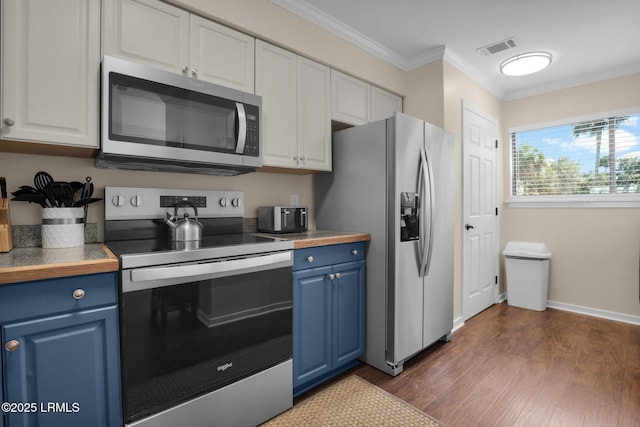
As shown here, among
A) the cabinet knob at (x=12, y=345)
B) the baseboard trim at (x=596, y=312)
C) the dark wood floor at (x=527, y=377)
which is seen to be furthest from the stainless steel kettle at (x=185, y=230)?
the baseboard trim at (x=596, y=312)

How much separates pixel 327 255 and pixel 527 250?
2.95 meters

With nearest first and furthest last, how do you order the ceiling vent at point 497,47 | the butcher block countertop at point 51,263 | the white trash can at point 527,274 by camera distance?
the butcher block countertop at point 51,263, the ceiling vent at point 497,47, the white trash can at point 527,274

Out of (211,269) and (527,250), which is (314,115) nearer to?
(211,269)

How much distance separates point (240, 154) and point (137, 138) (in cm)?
54

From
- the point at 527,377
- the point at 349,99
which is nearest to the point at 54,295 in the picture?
the point at 349,99

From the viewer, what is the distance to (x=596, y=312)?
3.37 m

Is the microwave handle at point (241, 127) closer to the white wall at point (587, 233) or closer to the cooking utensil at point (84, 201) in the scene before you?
the cooking utensil at point (84, 201)

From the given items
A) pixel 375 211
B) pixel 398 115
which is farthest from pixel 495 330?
pixel 398 115

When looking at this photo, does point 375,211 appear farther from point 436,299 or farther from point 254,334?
point 254,334

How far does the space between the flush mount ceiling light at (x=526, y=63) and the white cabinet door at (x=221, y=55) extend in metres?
2.50

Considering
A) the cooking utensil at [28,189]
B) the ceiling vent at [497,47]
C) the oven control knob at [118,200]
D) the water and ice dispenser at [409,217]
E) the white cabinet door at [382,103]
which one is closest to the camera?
the cooking utensil at [28,189]

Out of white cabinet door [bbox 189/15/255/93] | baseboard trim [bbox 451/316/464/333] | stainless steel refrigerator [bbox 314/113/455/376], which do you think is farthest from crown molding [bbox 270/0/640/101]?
baseboard trim [bbox 451/316/464/333]

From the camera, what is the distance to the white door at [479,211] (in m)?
3.20

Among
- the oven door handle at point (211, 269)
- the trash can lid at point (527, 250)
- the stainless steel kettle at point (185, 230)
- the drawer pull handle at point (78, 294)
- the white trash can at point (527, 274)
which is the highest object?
the stainless steel kettle at point (185, 230)
